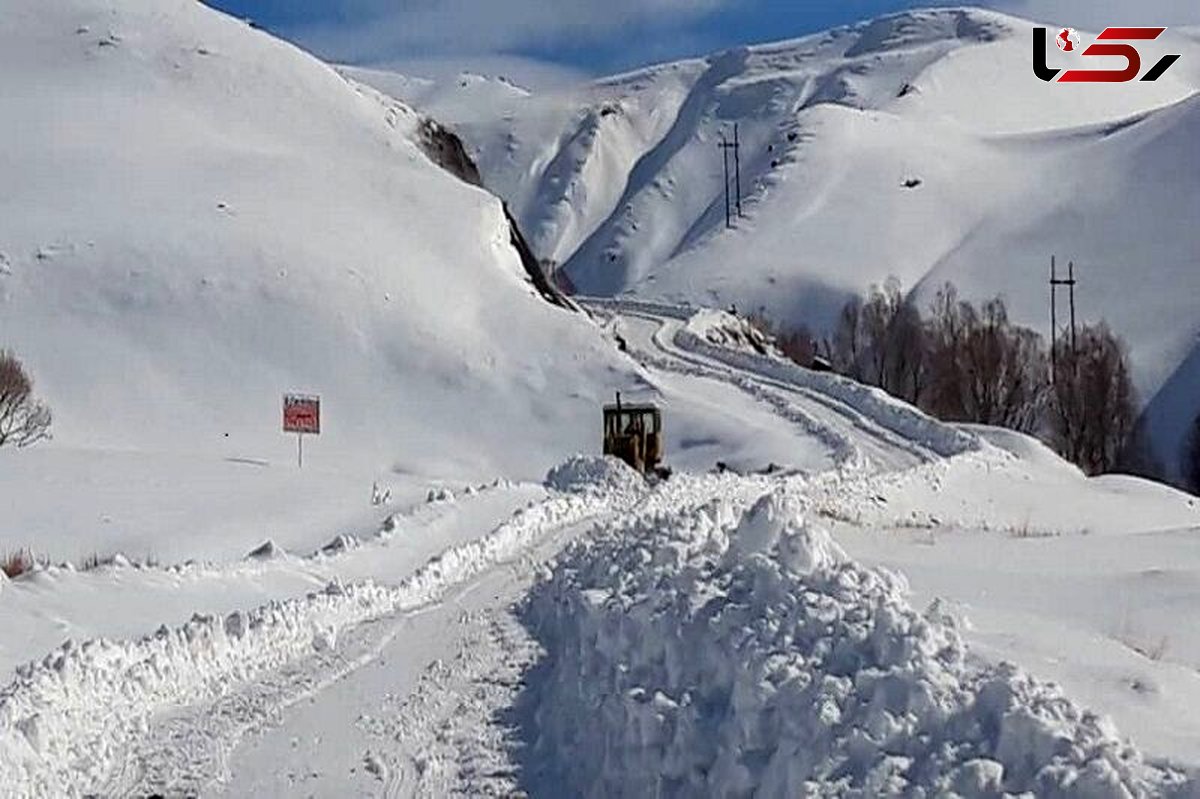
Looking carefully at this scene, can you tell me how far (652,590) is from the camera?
1281 centimetres

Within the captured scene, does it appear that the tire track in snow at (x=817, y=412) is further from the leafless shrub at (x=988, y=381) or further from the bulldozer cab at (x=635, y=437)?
the leafless shrub at (x=988, y=381)

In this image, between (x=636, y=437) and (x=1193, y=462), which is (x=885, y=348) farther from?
(x=636, y=437)

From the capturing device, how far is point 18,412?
45.6m

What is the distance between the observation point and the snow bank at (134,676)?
9.72 m

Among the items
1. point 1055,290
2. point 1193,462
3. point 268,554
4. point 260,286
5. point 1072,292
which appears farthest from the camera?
point 1055,290

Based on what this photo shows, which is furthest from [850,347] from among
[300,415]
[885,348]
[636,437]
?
[300,415]

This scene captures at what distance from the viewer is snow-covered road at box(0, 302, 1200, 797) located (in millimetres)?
7340

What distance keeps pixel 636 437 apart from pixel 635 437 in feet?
0.13

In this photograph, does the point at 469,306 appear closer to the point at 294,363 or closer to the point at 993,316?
the point at 294,363

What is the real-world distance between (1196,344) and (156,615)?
10774 cm

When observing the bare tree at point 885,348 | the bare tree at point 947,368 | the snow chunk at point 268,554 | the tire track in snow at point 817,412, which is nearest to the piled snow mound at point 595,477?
the tire track in snow at point 817,412

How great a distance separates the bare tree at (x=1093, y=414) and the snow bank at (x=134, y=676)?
203ft

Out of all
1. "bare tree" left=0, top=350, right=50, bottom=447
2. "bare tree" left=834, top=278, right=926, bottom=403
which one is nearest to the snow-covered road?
"bare tree" left=0, top=350, right=50, bottom=447

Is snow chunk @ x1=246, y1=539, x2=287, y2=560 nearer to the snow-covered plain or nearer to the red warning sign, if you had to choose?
the snow-covered plain
